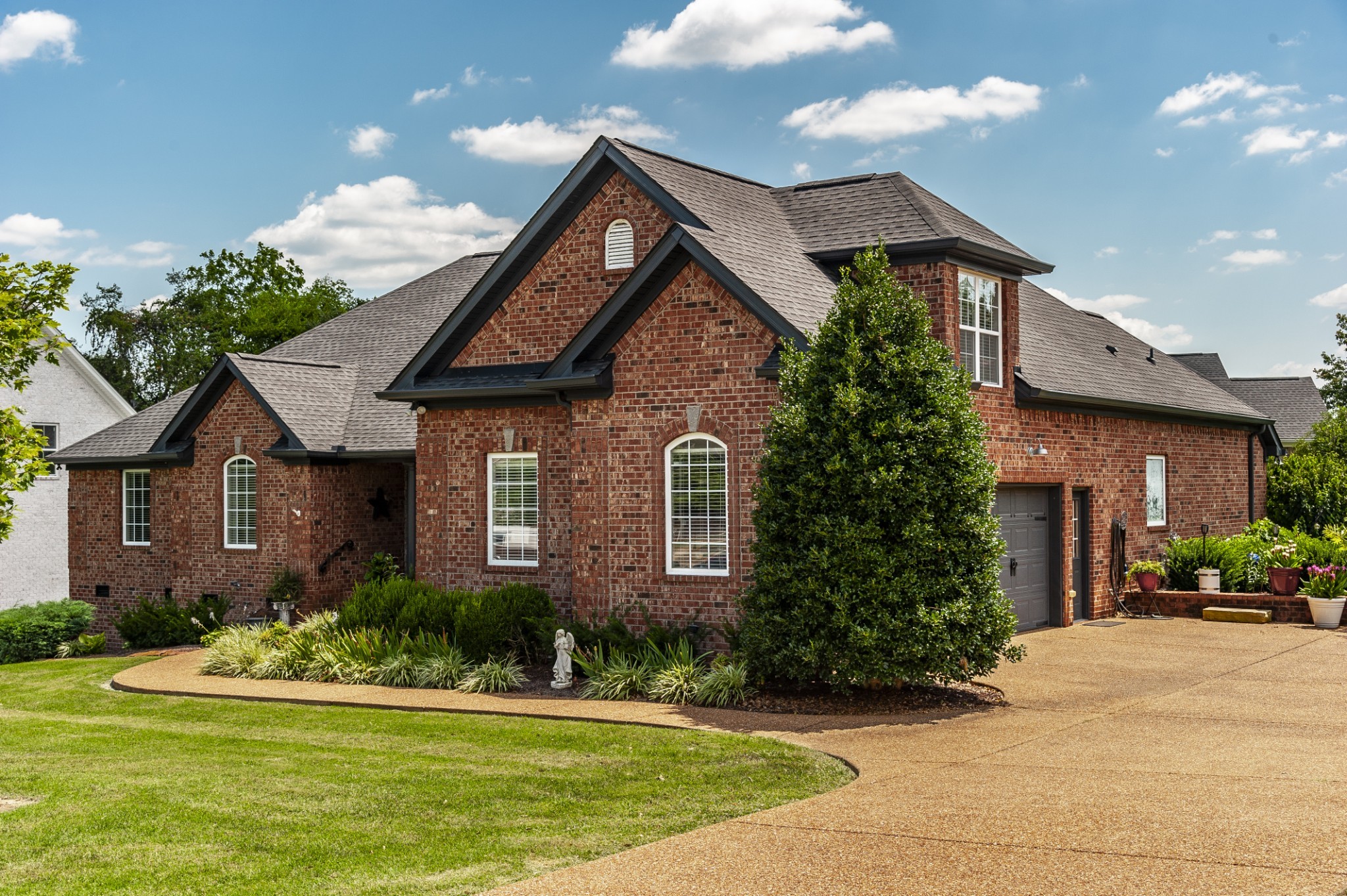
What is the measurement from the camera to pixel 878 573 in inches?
504

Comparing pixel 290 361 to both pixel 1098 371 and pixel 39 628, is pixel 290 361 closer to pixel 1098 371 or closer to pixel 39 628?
pixel 39 628

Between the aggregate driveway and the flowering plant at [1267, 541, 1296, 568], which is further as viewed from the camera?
the flowering plant at [1267, 541, 1296, 568]

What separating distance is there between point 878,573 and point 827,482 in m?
1.12

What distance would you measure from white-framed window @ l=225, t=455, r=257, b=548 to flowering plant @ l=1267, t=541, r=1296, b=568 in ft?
60.1

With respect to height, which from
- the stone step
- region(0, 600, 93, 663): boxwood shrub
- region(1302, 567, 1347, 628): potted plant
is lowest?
region(0, 600, 93, 663): boxwood shrub

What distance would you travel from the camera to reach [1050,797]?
345 inches

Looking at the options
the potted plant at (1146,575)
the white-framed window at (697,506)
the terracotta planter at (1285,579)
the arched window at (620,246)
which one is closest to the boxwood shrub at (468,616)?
the white-framed window at (697,506)

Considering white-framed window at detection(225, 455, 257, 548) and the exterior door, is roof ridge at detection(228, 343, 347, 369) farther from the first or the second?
the exterior door

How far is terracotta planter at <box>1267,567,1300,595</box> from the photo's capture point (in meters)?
20.3

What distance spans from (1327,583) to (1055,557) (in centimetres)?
446

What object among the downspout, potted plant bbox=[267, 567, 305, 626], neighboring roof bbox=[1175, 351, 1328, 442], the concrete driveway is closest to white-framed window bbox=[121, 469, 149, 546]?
potted plant bbox=[267, 567, 305, 626]

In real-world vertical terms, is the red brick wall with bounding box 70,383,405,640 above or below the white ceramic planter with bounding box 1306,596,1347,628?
above

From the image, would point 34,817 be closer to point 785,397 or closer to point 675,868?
point 675,868

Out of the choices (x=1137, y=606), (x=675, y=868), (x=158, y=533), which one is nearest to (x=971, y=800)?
(x=675, y=868)
